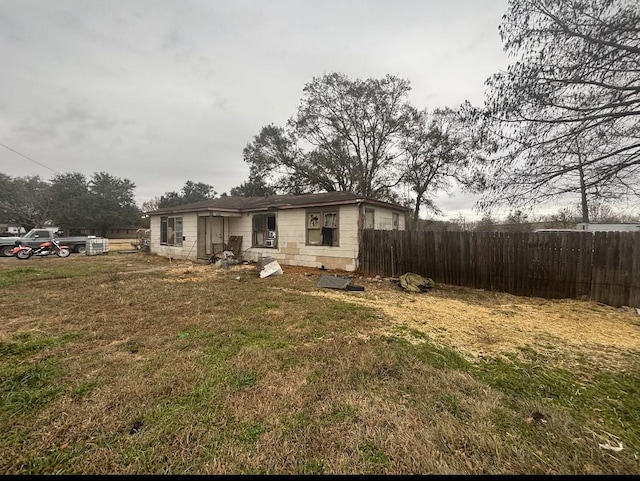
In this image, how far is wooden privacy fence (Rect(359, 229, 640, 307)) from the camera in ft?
17.5

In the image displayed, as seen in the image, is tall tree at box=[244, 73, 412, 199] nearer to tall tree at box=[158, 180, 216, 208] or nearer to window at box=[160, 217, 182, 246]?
window at box=[160, 217, 182, 246]

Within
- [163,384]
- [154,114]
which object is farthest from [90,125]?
[163,384]

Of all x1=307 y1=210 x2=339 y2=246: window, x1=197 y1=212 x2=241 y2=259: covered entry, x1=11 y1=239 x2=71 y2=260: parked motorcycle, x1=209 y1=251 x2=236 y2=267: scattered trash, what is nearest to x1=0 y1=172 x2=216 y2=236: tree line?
x1=11 y1=239 x2=71 y2=260: parked motorcycle

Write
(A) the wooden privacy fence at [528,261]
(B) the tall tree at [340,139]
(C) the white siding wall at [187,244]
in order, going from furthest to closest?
(B) the tall tree at [340,139] → (C) the white siding wall at [187,244] → (A) the wooden privacy fence at [528,261]

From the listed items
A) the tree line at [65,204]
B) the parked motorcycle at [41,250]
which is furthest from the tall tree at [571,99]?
the tree line at [65,204]

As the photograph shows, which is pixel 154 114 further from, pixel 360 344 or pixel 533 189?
pixel 533 189

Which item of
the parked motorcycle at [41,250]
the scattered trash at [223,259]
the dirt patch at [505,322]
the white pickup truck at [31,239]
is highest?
the white pickup truck at [31,239]

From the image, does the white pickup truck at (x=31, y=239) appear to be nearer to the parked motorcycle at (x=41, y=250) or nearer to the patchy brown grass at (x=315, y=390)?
the parked motorcycle at (x=41, y=250)

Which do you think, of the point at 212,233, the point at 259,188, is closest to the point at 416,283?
the point at 212,233

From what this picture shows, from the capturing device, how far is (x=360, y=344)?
3.49 m

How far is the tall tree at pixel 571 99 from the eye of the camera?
5.19 m

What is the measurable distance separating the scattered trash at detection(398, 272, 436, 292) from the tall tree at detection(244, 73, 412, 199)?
1457 centimetres

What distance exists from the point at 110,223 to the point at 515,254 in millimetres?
44363

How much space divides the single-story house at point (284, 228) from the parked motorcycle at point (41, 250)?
13.7ft
